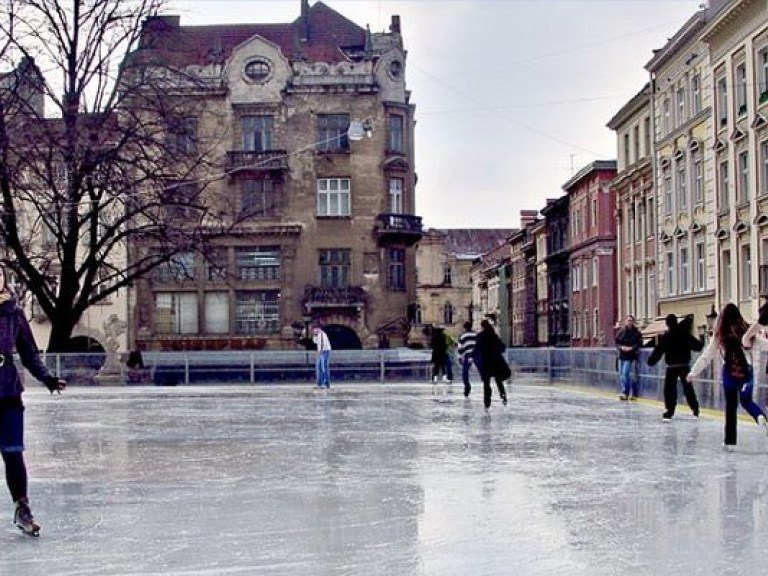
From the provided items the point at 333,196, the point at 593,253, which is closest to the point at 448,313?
the point at 593,253

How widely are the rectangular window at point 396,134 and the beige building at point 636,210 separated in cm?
1109

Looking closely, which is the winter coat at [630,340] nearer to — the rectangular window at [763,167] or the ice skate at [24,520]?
the rectangular window at [763,167]

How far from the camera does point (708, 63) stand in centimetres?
4653

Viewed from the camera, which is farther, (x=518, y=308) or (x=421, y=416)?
(x=518, y=308)

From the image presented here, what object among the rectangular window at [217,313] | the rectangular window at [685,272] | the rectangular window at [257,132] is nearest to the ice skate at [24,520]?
the rectangular window at [685,272]

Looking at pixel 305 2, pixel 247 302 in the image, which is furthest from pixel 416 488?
pixel 305 2

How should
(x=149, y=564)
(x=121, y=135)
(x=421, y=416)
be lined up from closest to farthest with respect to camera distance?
1. (x=149, y=564)
2. (x=421, y=416)
3. (x=121, y=135)

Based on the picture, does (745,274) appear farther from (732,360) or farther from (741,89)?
(732,360)

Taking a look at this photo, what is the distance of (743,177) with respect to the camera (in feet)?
139

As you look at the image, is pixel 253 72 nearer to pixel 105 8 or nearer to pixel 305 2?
pixel 305 2

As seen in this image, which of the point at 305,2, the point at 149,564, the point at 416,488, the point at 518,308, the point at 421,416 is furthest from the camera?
the point at 518,308

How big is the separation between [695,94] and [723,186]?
18.4ft

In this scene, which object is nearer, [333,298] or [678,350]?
[678,350]

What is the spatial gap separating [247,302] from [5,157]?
77.6ft
